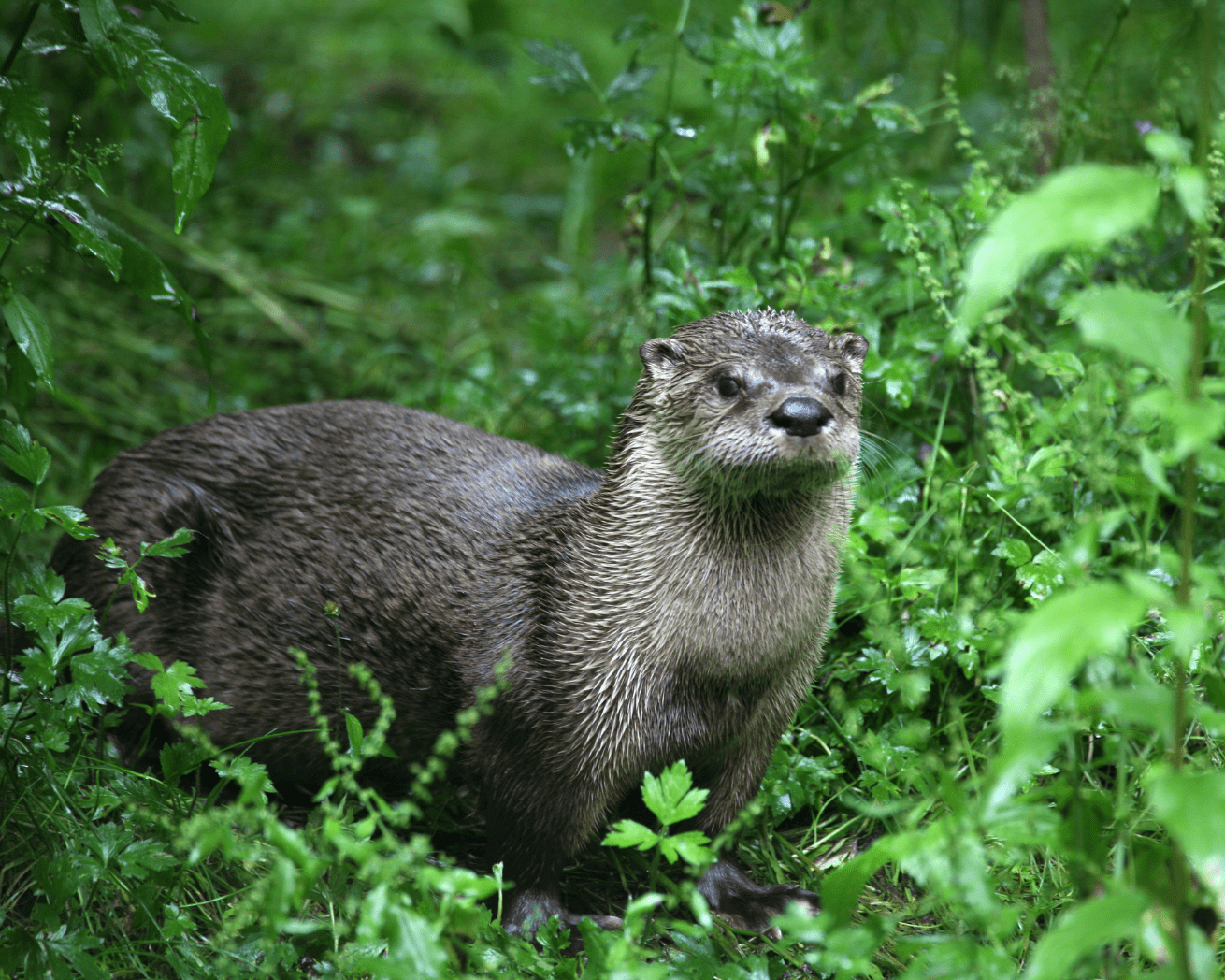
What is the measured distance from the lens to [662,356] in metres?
2.07

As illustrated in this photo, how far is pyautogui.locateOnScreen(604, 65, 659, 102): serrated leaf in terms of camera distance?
284 cm

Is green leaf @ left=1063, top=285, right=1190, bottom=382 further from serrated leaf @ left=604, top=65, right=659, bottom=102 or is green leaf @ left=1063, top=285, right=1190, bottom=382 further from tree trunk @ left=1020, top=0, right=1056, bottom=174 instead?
tree trunk @ left=1020, top=0, right=1056, bottom=174

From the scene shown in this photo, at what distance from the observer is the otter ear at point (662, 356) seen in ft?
6.72

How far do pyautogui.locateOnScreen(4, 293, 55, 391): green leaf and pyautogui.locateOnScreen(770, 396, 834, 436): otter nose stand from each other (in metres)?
1.19

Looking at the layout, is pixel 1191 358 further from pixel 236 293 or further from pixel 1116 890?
pixel 236 293

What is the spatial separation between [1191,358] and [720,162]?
201 centimetres

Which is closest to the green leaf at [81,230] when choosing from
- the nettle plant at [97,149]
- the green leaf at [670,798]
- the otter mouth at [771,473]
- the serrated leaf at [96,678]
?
the nettle plant at [97,149]

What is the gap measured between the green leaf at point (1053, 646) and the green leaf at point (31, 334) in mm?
1582

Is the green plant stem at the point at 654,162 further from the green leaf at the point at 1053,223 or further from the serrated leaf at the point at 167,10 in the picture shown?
the green leaf at the point at 1053,223

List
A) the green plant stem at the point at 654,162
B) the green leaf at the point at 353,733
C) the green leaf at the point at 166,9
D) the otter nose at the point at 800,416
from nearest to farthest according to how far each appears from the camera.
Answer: the green leaf at the point at 353,733, the otter nose at the point at 800,416, the green leaf at the point at 166,9, the green plant stem at the point at 654,162

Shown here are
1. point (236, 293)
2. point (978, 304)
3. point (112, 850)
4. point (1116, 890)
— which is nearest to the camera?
point (978, 304)

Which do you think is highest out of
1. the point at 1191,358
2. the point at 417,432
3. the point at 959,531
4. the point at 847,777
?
the point at 1191,358

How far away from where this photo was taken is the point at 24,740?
6.31ft

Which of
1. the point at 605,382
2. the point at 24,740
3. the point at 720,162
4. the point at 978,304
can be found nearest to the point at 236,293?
the point at 605,382
